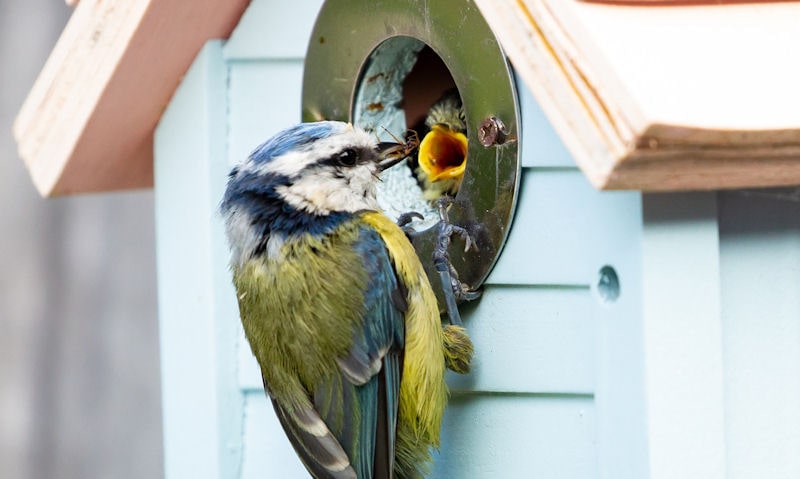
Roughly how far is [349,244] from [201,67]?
472 mm

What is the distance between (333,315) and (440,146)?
1.49 feet

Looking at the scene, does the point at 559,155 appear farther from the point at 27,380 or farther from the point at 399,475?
the point at 27,380

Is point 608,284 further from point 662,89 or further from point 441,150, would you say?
point 441,150

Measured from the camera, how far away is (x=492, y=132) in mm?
1668

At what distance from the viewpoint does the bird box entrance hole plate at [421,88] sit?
5.46ft

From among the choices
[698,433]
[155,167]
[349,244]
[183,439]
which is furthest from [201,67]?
[698,433]

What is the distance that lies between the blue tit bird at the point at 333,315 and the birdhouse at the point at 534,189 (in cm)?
7

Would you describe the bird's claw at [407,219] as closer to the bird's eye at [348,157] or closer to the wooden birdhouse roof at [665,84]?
the bird's eye at [348,157]

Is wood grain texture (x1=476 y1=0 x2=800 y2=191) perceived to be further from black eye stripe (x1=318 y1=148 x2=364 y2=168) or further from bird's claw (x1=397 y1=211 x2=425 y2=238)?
bird's claw (x1=397 y1=211 x2=425 y2=238)

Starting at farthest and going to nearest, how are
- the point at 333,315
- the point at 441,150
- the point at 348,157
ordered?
the point at 441,150, the point at 348,157, the point at 333,315

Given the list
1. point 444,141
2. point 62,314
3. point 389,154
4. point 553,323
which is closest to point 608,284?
point 553,323

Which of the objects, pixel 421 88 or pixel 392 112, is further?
pixel 421 88

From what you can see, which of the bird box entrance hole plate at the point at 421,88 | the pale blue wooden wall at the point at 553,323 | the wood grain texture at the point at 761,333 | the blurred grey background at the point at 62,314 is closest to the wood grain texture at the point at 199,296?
the pale blue wooden wall at the point at 553,323

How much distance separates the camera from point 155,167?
211cm
